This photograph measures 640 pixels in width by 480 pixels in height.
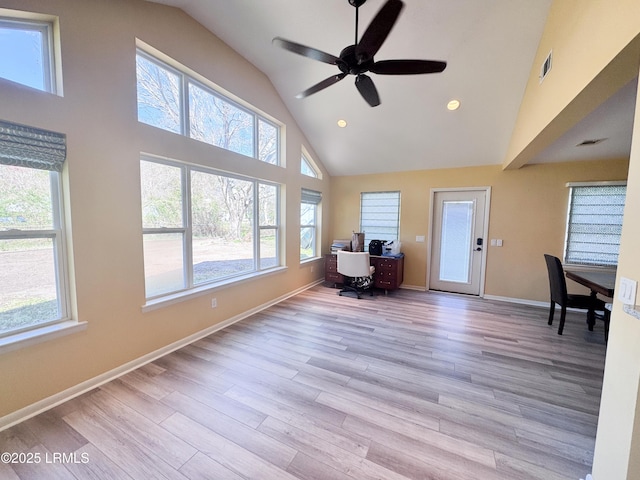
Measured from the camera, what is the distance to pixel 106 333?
6.84 ft

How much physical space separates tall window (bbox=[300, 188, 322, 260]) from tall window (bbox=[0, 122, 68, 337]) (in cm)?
334

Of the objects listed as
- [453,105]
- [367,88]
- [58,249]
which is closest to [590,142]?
[453,105]

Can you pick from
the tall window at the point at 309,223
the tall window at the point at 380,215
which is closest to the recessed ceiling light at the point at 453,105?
the tall window at the point at 380,215

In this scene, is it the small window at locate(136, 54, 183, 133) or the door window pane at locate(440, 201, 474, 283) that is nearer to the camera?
the small window at locate(136, 54, 183, 133)

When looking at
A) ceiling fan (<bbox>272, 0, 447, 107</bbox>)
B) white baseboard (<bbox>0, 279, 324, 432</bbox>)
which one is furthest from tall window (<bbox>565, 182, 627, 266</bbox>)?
white baseboard (<bbox>0, 279, 324, 432</bbox>)

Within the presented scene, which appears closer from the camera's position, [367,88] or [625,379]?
[625,379]

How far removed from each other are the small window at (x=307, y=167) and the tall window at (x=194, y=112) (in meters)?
1.09

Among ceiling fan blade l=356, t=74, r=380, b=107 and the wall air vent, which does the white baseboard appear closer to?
ceiling fan blade l=356, t=74, r=380, b=107

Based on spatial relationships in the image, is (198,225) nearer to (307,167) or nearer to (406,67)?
(406,67)

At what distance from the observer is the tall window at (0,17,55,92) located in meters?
1.62

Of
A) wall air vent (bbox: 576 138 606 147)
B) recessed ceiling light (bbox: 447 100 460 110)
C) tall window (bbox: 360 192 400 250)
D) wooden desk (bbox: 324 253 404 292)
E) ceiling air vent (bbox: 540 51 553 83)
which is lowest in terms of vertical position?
wooden desk (bbox: 324 253 404 292)

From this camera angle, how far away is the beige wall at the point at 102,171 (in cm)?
171

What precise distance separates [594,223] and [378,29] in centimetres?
447

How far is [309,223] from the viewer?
5250 mm
